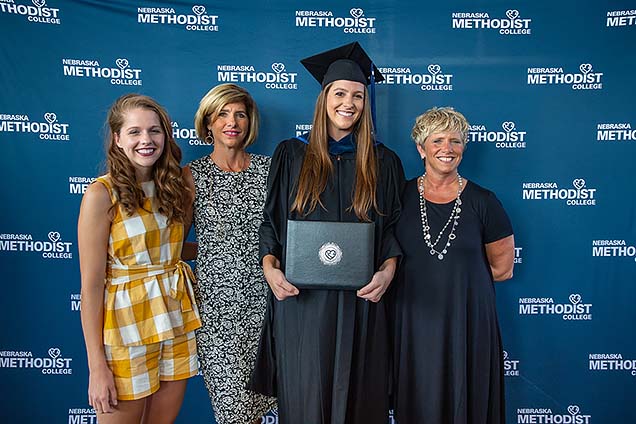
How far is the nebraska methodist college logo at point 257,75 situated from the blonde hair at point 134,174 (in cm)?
90

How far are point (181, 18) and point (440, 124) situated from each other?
148 cm

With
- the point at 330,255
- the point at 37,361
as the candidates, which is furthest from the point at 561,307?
the point at 37,361

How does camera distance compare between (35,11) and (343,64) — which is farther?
(35,11)

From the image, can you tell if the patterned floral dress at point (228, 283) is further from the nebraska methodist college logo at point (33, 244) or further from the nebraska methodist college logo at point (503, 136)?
the nebraska methodist college logo at point (503, 136)

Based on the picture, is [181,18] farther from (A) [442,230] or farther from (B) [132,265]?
(A) [442,230]

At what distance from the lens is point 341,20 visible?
2473mm

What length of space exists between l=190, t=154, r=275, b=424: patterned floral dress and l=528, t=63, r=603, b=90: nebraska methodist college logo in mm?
1620

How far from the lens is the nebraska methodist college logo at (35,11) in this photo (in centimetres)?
241

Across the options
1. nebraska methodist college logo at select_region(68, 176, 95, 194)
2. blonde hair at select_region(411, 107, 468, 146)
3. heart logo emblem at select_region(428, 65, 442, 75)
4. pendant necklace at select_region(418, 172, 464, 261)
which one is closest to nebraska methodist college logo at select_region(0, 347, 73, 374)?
nebraska methodist college logo at select_region(68, 176, 95, 194)

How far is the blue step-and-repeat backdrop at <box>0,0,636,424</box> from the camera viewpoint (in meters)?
2.45

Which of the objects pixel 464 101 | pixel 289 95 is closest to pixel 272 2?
pixel 289 95

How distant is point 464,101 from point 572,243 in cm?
97

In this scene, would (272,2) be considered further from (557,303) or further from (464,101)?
(557,303)

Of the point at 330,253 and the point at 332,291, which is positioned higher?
the point at 330,253
